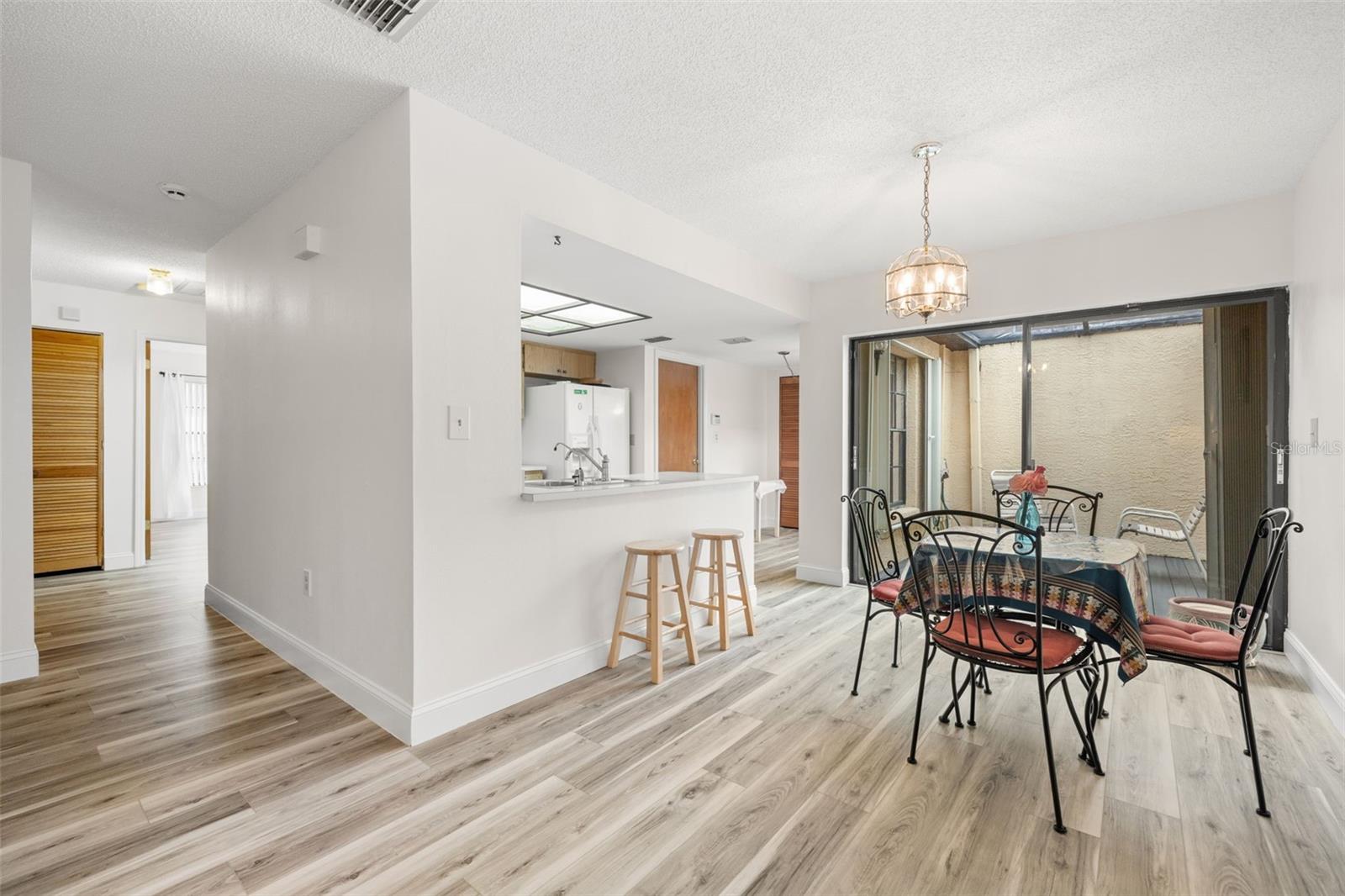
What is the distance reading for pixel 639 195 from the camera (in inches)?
127

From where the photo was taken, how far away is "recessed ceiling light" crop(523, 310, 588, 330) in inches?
203

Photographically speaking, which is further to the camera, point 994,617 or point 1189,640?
point 994,617

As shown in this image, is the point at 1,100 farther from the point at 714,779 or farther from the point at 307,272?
the point at 714,779

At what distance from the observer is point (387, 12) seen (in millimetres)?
1873

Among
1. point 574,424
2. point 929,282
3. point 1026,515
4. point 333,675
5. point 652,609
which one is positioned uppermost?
point 929,282

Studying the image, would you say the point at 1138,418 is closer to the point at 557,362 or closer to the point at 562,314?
the point at 562,314

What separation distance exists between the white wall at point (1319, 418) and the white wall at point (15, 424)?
571 centimetres

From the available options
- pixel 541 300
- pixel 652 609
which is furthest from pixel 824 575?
pixel 541 300

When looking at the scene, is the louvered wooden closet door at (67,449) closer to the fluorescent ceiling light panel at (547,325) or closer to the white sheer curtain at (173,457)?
the fluorescent ceiling light panel at (547,325)

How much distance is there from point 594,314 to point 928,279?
9.49ft

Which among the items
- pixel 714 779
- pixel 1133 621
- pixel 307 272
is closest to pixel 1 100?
pixel 307 272

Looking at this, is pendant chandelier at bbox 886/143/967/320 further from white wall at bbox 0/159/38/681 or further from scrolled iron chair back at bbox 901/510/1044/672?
white wall at bbox 0/159/38/681

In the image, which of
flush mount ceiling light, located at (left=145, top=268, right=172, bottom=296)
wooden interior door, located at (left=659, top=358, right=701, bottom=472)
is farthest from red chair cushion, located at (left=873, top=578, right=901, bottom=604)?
flush mount ceiling light, located at (left=145, top=268, right=172, bottom=296)

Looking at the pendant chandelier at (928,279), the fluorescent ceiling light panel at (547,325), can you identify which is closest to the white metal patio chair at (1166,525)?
the pendant chandelier at (928,279)
